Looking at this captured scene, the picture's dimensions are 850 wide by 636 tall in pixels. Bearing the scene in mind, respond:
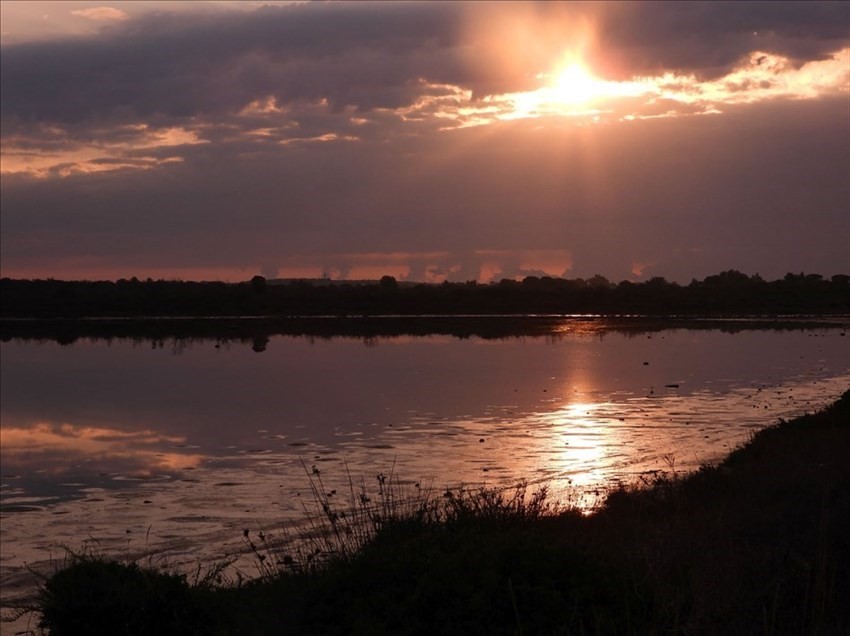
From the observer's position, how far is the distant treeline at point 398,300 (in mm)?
97938

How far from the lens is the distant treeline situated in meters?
97.9

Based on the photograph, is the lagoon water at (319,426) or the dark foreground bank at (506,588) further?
the lagoon water at (319,426)

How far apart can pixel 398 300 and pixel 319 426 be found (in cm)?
7746

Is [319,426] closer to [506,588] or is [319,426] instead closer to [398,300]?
[506,588]

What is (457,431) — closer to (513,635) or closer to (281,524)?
(281,524)

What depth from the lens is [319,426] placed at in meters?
27.1

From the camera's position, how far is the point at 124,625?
30.1 ft

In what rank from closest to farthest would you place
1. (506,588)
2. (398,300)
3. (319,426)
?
(506,588) → (319,426) → (398,300)

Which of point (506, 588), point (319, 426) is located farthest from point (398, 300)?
point (506, 588)

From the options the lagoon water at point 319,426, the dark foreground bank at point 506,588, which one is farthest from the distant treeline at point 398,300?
the dark foreground bank at point 506,588

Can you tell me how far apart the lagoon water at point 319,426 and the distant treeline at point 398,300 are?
4619cm

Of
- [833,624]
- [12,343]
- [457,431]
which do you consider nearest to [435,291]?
[12,343]

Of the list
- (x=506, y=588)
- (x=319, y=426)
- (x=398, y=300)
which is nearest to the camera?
(x=506, y=588)

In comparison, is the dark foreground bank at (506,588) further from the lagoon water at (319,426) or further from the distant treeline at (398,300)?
the distant treeline at (398,300)
